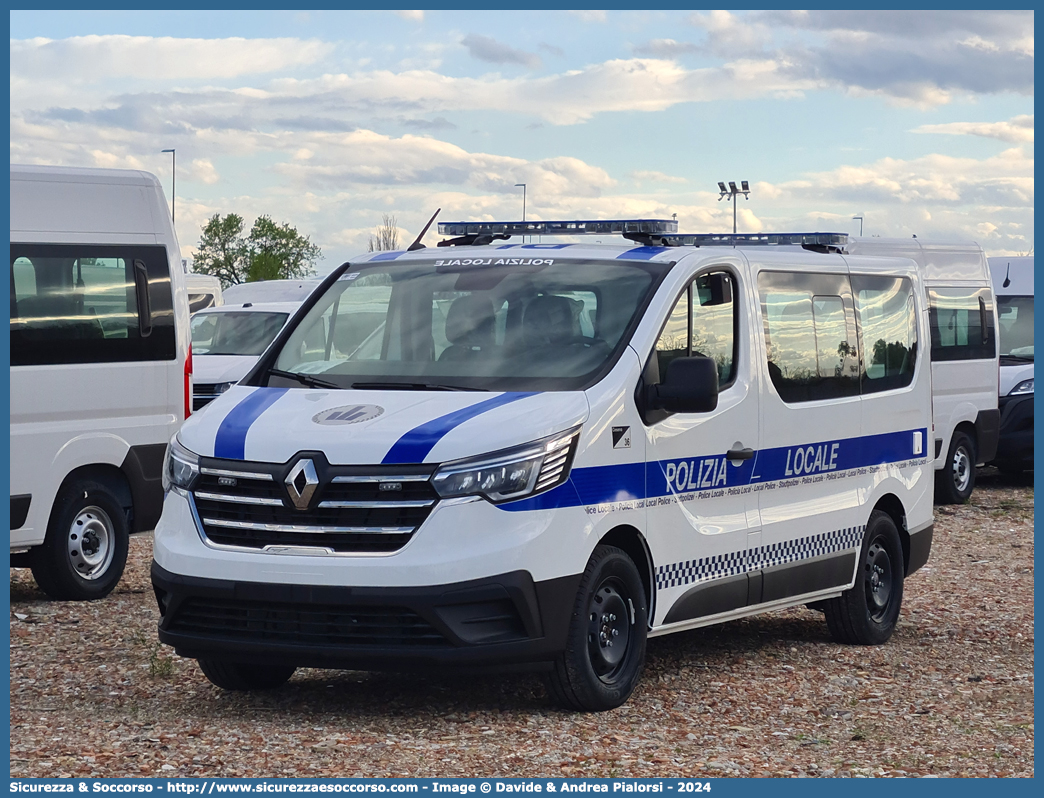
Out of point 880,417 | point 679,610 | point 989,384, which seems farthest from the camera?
point 989,384

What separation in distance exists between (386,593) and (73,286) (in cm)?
483

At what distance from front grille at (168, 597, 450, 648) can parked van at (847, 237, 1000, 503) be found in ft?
38.3

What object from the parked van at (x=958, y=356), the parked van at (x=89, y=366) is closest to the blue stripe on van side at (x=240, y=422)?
the parked van at (x=89, y=366)

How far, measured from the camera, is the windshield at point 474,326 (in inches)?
287

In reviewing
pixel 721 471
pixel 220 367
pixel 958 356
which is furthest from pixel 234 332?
pixel 721 471

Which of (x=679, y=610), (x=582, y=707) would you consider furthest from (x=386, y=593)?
(x=679, y=610)

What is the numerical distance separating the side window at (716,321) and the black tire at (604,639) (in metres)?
1.25

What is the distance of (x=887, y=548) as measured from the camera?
31.7 ft

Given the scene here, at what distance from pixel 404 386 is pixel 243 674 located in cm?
156

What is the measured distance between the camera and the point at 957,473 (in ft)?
58.5

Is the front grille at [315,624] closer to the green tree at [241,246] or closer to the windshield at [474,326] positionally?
Answer: the windshield at [474,326]

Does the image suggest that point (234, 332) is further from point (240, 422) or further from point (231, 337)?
point (240, 422)

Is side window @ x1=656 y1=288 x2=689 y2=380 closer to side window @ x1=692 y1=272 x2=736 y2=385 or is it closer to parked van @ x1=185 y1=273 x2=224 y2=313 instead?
side window @ x1=692 y1=272 x2=736 y2=385

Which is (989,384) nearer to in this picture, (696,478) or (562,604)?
(696,478)
